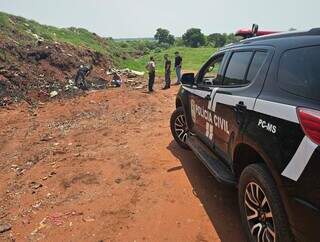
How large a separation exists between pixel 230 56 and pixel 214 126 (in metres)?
0.92

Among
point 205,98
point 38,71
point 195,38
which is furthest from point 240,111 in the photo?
point 195,38

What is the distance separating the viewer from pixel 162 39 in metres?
79.5

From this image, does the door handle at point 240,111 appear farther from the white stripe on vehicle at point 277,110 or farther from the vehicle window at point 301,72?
the vehicle window at point 301,72

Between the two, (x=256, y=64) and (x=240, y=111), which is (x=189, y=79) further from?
(x=240, y=111)

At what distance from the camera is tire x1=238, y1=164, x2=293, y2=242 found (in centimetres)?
324

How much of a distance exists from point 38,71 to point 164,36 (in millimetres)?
60492

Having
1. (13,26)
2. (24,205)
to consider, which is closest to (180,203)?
(24,205)

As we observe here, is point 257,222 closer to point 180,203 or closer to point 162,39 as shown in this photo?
point 180,203

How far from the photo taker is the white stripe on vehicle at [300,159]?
9.20ft

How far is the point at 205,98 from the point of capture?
537 cm

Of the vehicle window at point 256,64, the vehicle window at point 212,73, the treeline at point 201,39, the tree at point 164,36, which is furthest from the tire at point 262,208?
the tree at point 164,36

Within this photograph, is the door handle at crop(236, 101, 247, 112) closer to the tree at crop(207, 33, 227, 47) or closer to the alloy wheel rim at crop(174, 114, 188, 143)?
the alloy wheel rim at crop(174, 114, 188, 143)

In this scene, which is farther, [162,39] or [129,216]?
[162,39]

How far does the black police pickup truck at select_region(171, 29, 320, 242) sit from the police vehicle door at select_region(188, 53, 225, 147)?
100mm
